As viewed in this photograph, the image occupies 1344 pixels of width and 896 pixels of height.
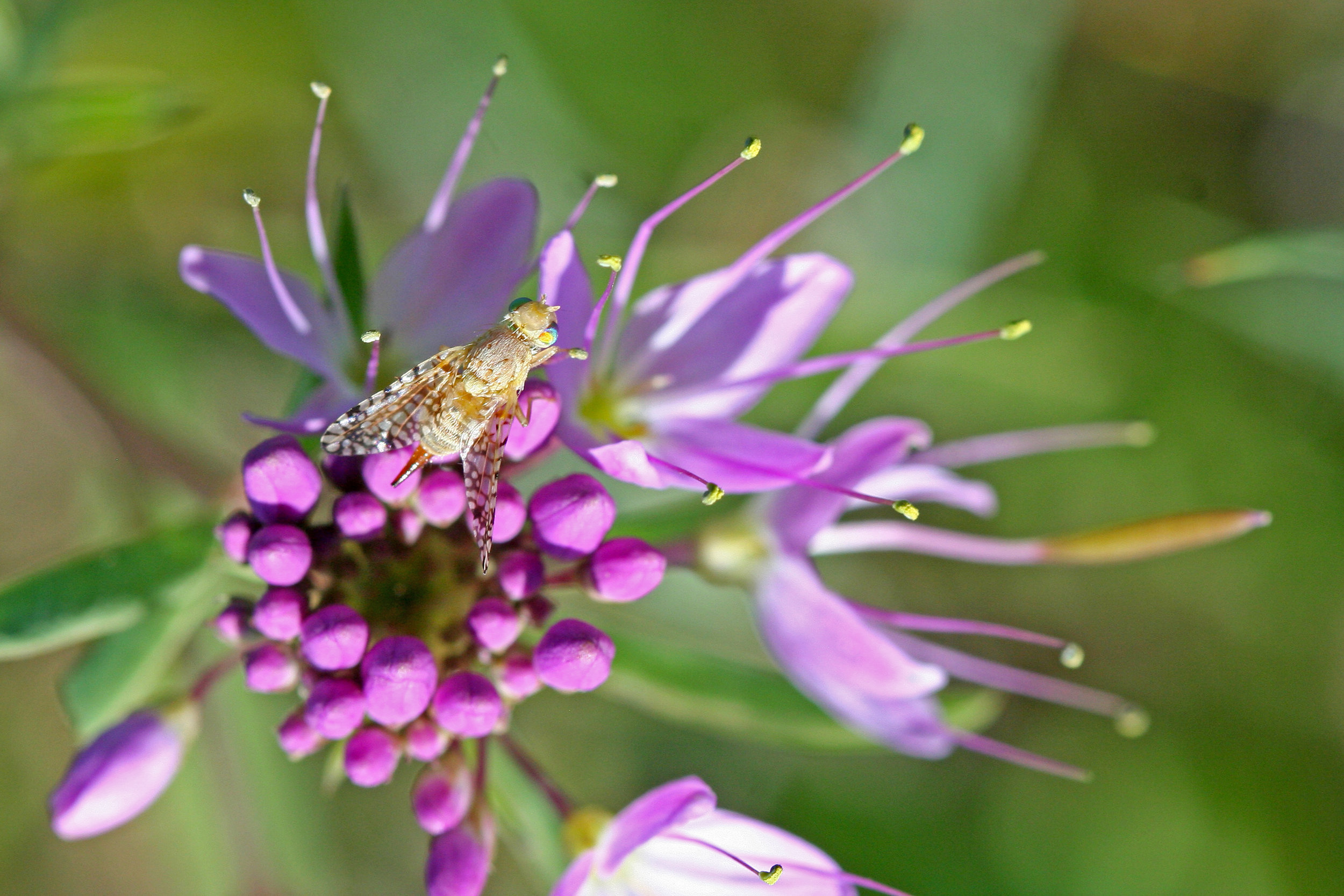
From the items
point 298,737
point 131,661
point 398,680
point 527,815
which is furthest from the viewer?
point 527,815

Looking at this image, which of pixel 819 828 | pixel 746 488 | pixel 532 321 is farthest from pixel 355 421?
pixel 819 828

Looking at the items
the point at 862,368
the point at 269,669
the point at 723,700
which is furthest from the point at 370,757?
the point at 862,368

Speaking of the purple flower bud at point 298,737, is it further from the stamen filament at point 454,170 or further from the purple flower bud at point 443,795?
the stamen filament at point 454,170

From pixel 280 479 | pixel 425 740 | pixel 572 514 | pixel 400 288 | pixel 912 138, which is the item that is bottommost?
pixel 425 740

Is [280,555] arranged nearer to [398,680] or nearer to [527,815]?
[398,680]

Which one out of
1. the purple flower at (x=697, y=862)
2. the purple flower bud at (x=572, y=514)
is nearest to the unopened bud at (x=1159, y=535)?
the purple flower at (x=697, y=862)

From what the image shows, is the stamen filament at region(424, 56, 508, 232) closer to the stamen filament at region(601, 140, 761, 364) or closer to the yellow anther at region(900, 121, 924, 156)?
the stamen filament at region(601, 140, 761, 364)

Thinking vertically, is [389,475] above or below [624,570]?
above
